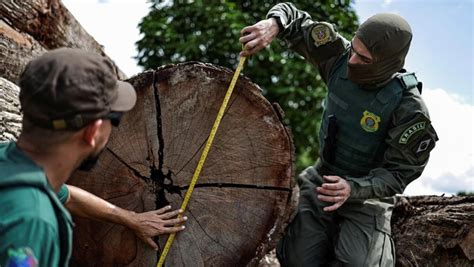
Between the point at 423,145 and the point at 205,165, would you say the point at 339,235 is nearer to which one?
the point at 423,145

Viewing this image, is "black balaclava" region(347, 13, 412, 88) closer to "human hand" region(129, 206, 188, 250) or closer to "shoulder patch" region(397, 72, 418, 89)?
"shoulder patch" region(397, 72, 418, 89)

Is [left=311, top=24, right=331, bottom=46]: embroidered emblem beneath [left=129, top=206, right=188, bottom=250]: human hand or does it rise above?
above

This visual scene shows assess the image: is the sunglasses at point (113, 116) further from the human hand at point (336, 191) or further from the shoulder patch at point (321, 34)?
the shoulder patch at point (321, 34)

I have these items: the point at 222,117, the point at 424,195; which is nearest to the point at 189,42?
the point at 424,195

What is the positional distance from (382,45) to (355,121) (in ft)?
1.30

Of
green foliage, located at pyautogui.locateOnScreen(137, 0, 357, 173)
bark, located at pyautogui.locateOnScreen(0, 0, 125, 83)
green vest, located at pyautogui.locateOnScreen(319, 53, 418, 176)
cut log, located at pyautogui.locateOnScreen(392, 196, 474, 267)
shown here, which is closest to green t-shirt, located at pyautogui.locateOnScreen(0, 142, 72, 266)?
green vest, located at pyautogui.locateOnScreen(319, 53, 418, 176)

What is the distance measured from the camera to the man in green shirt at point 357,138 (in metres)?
2.94

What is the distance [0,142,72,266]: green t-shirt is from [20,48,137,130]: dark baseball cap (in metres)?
0.15

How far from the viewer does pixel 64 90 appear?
186cm

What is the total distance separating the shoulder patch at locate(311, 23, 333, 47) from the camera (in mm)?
3193

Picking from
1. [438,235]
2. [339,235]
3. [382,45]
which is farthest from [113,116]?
[438,235]

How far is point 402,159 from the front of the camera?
296cm

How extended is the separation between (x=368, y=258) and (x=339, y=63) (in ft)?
3.24

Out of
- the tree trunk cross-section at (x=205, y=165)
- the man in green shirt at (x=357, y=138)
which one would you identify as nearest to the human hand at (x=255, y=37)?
the man in green shirt at (x=357, y=138)
